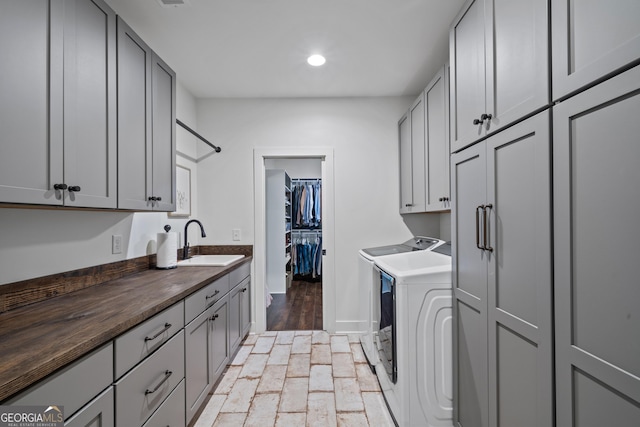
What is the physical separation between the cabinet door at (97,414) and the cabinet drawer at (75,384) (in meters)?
0.02

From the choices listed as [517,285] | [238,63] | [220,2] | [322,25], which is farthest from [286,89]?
[517,285]

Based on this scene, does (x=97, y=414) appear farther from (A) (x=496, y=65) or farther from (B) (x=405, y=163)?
(B) (x=405, y=163)

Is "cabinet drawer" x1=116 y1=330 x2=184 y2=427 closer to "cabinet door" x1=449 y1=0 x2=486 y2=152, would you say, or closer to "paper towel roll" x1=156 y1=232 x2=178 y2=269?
"paper towel roll" x1=156 y1=232 x2=178 y2=269

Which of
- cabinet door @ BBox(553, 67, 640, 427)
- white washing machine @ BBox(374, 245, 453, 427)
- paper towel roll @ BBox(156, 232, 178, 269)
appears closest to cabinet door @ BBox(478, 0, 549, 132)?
cabinet door @ BBox(553, 67, 640, 427)

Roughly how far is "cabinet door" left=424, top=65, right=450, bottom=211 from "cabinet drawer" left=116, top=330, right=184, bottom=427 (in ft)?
6.34

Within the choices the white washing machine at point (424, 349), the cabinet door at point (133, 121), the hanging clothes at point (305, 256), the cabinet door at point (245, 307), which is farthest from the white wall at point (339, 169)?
the hanging clothes at point (305, 256)

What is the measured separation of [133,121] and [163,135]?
13.2 inches

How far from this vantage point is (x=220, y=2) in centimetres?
175

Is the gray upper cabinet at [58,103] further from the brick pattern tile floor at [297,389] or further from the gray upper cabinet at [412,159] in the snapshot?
the gray upper cabinet at [412,159]

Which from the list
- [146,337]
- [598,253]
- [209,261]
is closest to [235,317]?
[209,261]

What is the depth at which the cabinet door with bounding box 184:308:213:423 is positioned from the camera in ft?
5.35

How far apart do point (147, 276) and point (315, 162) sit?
4.48 m

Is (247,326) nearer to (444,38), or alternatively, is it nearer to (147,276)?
(147,276)

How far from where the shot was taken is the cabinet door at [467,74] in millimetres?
1377
